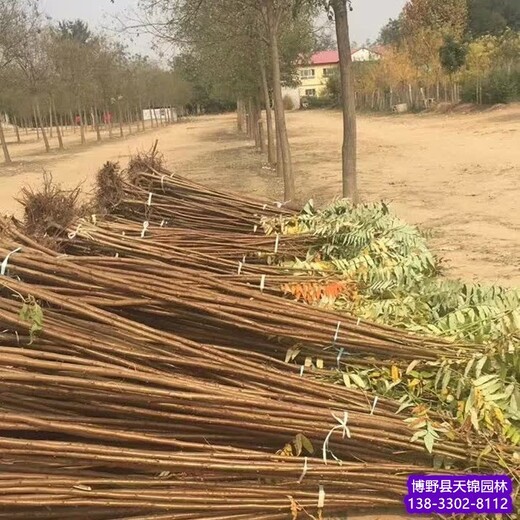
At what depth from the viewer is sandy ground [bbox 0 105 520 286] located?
732cm

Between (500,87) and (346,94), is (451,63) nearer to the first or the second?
(500,87)

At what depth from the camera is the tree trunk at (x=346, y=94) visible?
7961 mm

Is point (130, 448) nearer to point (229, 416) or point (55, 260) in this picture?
point (229, 416)

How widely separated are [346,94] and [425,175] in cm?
603

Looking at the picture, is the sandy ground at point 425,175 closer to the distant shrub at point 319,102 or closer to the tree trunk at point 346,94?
the tree trunk at point 346,94

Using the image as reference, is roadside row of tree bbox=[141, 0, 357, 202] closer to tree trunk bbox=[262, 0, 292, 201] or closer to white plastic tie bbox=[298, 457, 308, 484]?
tree trunk bbox=[262, 0, 292, 201]

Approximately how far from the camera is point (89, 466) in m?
2.44

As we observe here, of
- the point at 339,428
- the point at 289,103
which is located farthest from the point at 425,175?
the point at 289,103

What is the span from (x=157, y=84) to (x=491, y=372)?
52775mm

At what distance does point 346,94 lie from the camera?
27.9 ft

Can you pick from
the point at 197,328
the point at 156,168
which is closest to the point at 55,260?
the point at 197,328

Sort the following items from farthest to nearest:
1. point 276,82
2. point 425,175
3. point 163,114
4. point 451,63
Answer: point 163,114
point 451,63
point 425,175
point 276,82

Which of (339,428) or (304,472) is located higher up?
(339,428)

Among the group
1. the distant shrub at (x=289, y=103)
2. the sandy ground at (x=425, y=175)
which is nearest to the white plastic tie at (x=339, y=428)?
the sandy ground at (x=425, y=175)
